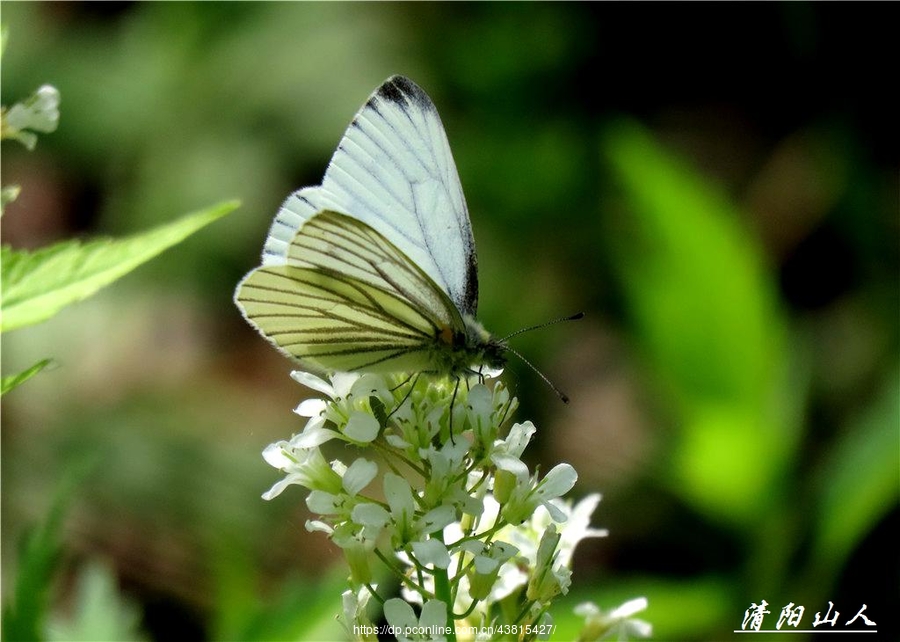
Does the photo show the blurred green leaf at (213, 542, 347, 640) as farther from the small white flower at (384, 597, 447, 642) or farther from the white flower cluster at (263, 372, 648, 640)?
the small white flower at (384, 597, 447, 642)

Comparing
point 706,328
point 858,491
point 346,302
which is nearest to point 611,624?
point 346,302

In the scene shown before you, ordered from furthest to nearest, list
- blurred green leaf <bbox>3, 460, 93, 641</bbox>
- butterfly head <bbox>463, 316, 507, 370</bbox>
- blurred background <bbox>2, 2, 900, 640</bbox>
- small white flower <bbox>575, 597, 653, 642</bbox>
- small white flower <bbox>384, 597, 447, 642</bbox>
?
1. blurred background <bbox>2, 2, 900, 640</bbox>
2. butterfly head <bbox>463, 316, 507, 370</bbox>
3. blurred green leaf <bbox>3, 460, 93, 641</bbox>
4. small white flower <bbox>575, 597, 653, 642</bbox>
5. small white flower <bbox>384, 597, 447, 642</bbox>

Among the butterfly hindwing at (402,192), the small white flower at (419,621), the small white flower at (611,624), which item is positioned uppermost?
the butterfly hindwing at (402,192)

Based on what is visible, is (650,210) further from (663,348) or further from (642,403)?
(642,403)

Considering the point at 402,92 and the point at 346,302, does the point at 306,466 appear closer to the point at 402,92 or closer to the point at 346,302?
the point at 346,302

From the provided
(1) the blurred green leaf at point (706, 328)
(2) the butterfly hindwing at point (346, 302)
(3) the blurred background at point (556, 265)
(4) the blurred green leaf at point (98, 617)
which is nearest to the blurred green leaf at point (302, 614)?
(4) the blurred green leaf at point (98, 617)

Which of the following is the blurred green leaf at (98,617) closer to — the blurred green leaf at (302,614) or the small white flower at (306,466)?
the blurred green leaf at (302,614)

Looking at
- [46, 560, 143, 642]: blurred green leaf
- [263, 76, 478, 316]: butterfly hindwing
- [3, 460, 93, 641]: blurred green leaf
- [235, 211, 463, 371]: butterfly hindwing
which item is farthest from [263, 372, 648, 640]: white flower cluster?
[46, 560, 143, 642]: blurred green leaf
